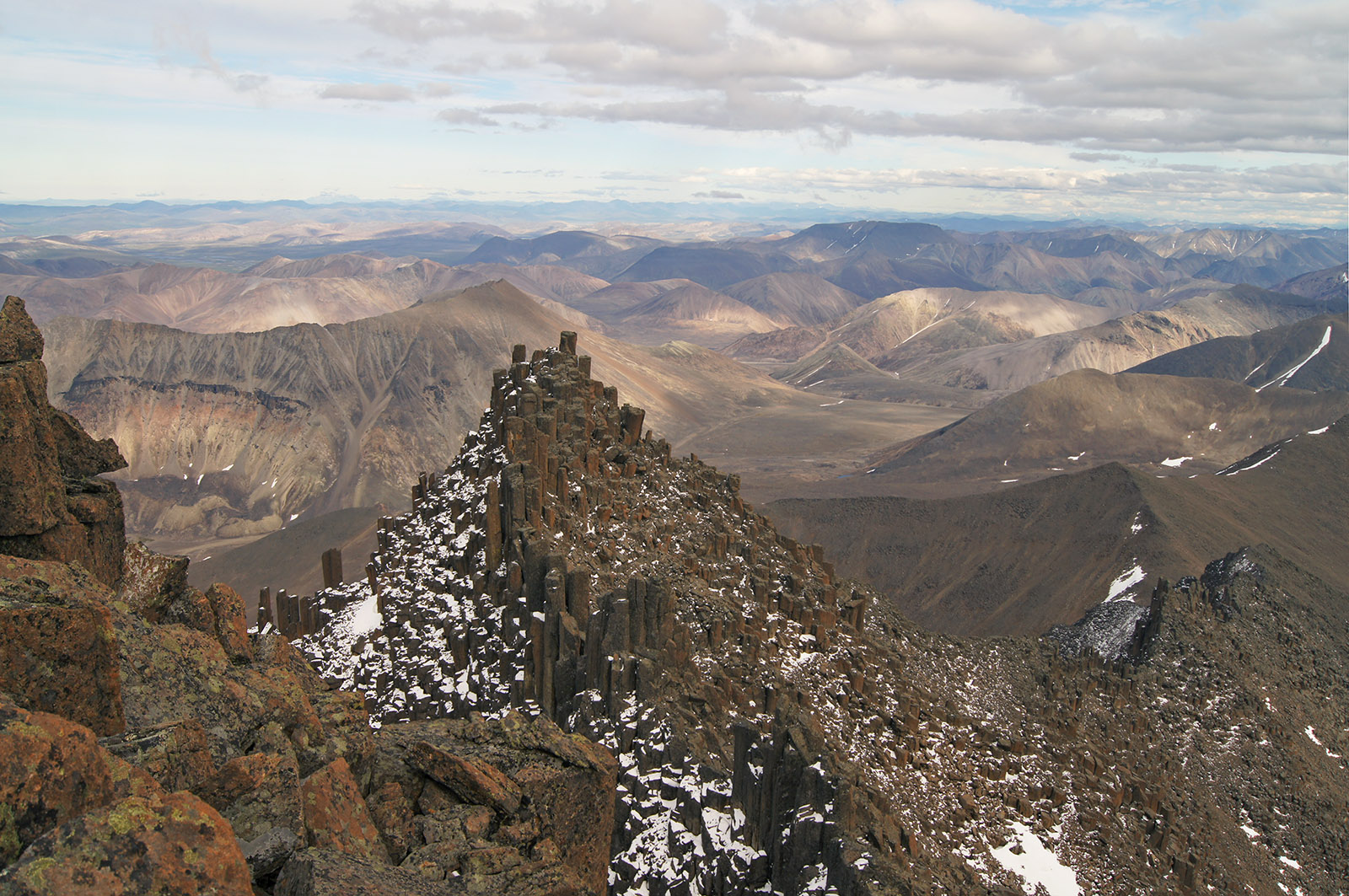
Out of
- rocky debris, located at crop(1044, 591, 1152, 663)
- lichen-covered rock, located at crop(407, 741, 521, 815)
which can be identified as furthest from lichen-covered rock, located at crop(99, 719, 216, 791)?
rocky debris, located at crop(1044, 591, 1152, 663)

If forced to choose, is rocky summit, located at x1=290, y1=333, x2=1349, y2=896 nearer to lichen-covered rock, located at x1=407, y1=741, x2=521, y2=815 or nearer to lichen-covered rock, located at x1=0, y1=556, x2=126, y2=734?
lichen-covered rock, located at x1=407, y1=741, x2=521, y2=815

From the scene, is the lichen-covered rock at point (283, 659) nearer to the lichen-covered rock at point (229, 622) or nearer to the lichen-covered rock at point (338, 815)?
the lichen-covered rock at point (229, 622)

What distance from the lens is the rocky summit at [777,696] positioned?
1920cm

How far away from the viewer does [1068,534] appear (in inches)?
2618

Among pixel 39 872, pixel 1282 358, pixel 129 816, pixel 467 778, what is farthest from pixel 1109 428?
pixel 39 872

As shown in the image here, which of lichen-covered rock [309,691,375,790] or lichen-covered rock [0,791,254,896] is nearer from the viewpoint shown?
lichen-covered rock [0,791,254,896]

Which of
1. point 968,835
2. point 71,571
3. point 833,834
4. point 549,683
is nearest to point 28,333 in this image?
point 71,571

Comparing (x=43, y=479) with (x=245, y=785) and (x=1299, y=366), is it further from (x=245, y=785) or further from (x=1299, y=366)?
(x=1299, y=366)

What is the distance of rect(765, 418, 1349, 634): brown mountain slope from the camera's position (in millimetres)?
57409

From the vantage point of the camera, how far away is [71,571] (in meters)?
9.75

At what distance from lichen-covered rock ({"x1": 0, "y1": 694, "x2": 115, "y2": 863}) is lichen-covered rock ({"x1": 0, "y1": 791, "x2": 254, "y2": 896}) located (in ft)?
1.04

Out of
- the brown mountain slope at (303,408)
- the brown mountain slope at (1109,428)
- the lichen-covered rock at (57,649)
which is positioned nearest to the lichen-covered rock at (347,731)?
A: the lichen-covered rock at (57,649)

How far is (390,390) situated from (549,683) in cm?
12125

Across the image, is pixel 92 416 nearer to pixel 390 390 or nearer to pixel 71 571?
pixel 390 390
